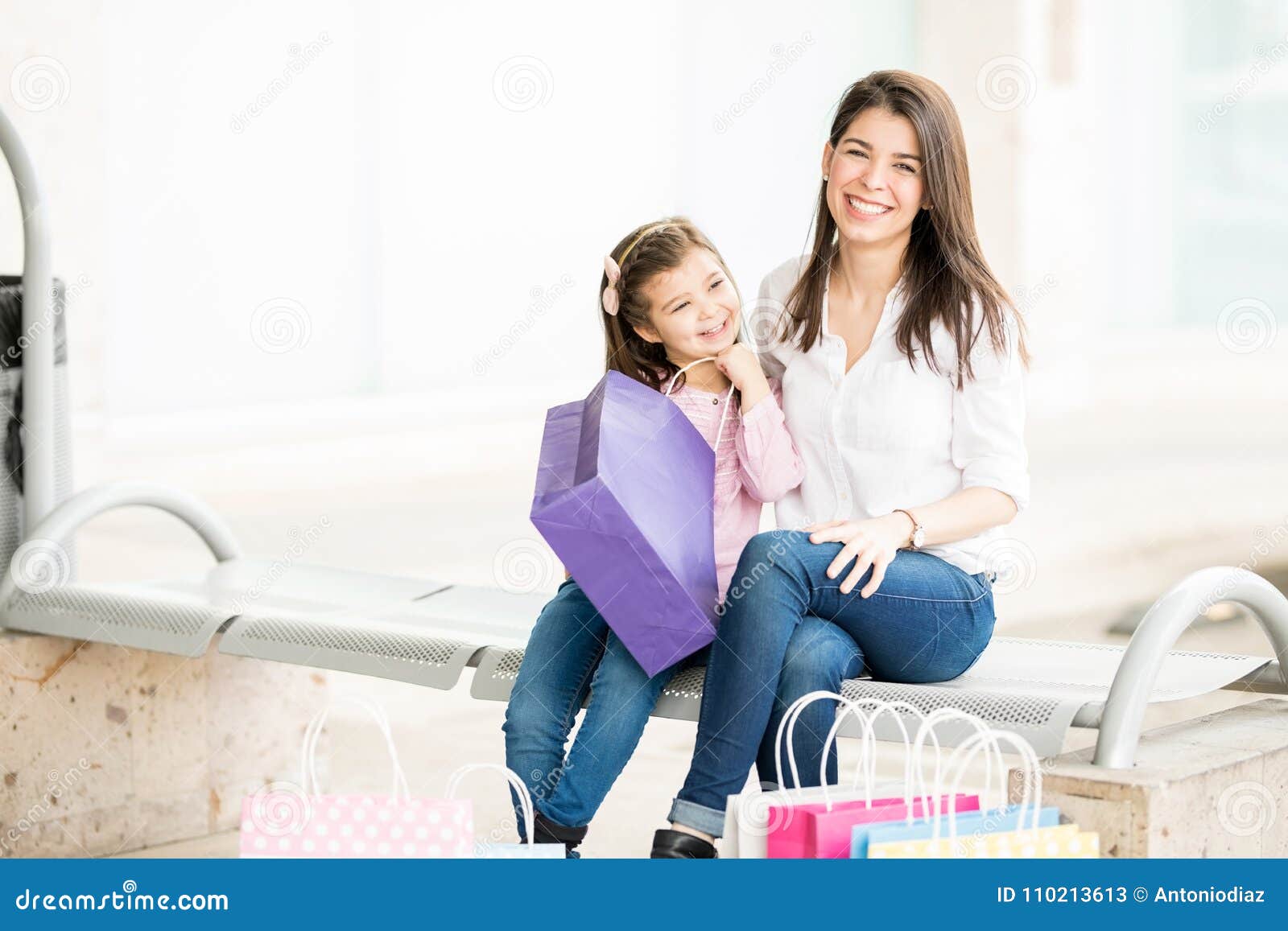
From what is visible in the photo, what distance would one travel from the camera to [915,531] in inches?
94.0

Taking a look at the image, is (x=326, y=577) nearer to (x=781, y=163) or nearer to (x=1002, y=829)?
(x=1002, y=829)

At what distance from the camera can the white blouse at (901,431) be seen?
245 cm

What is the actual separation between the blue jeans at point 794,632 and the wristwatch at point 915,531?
2 centimetres

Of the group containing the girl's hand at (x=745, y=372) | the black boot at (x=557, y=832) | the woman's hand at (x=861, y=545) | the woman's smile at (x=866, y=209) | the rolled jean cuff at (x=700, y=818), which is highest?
the woman's smile at (x=866, y=209)

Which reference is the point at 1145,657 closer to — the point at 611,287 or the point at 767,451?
the point at 767,451

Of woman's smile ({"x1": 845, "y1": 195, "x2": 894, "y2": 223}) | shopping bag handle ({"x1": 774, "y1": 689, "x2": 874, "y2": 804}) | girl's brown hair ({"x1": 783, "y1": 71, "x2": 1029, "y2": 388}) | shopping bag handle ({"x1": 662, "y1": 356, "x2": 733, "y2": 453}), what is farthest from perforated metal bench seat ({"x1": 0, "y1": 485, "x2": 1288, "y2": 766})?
woman's smile ({"x1": 845, "y1": 195, "x2": 894, "y2": 223})

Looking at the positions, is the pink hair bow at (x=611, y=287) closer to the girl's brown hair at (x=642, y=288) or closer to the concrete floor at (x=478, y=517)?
the girl's brown hair at (x=642, y=288)

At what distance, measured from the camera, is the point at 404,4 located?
10750mm

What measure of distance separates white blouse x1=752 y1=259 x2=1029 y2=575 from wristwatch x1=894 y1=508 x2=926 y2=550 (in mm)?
38

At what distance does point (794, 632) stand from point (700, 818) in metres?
0.30

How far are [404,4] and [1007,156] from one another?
6.24 metres

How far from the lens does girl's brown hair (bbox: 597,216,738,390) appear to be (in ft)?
8.46

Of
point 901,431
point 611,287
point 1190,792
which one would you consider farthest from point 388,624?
point 1190,792

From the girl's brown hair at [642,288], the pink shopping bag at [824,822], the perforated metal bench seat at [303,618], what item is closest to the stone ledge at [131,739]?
the perforated metal bench seat at [303,618]
